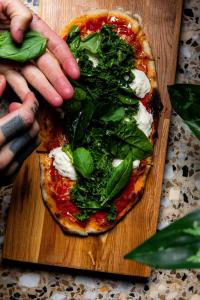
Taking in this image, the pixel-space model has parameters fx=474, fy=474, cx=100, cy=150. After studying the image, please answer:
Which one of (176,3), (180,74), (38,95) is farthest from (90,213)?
(176,3)

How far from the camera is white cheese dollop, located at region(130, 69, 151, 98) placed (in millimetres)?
1229

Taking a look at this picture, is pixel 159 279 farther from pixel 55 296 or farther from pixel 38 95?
pixel 38 95

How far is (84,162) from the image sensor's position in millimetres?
1179

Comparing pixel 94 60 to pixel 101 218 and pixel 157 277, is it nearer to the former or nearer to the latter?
pixel 101 218

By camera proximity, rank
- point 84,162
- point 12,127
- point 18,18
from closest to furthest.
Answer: point 12,127, point 18,18, point 84,162

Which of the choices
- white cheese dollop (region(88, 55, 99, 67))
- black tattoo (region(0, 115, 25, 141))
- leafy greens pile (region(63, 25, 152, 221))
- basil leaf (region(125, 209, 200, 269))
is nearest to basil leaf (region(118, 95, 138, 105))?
leafy greens pile (region(63, 25, 152, 221))

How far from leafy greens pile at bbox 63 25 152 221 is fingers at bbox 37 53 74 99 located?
0.05 metres

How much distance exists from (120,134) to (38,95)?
0.77 ft

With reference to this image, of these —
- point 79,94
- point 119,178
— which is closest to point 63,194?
point 119,178

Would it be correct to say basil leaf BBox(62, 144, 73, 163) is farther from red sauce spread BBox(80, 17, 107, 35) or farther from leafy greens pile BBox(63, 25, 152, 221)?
red sauce spread BBox(80, 17, 107, 35)

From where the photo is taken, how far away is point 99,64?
48.3 inches

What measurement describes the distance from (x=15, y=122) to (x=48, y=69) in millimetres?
246

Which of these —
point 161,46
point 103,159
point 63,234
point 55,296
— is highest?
point 161,46

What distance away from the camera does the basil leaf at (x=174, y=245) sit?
2.06 feet
